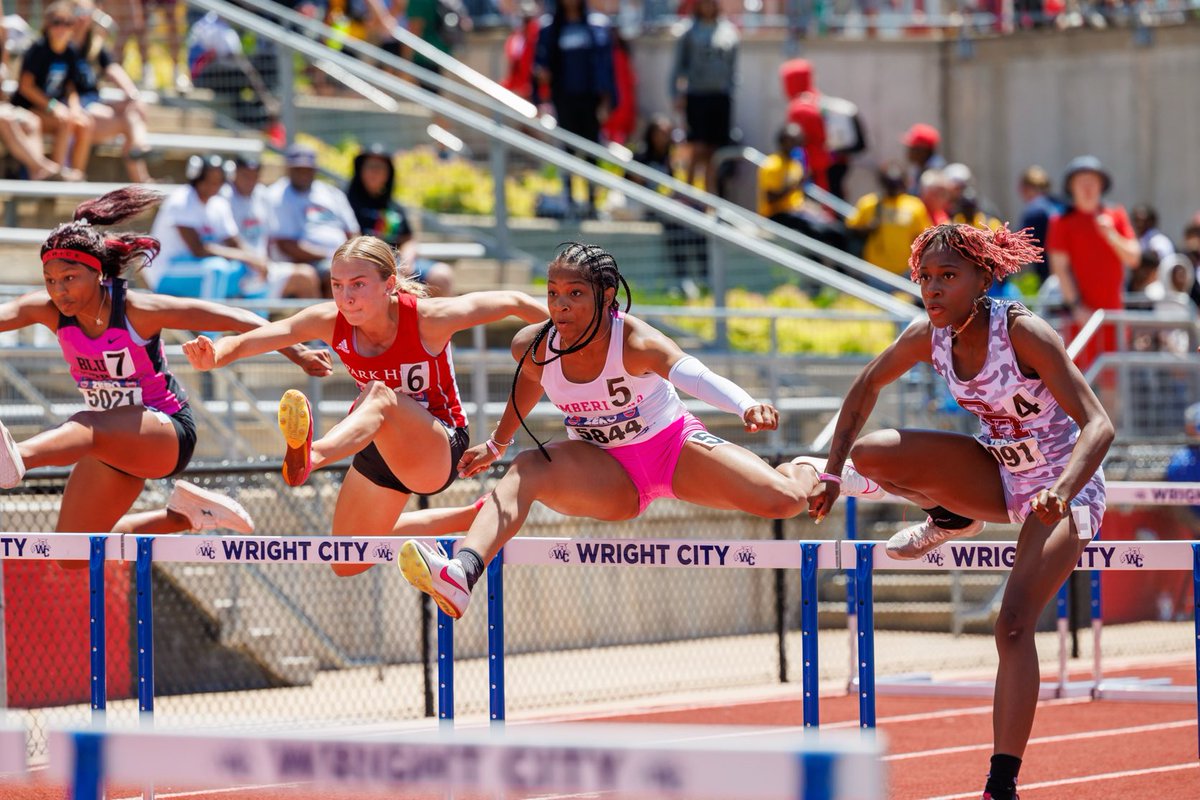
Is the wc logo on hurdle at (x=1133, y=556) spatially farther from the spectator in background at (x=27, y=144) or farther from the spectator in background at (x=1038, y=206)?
the spectator in background at (x=27, y=144)

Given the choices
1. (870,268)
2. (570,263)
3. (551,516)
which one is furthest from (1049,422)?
(870,268)

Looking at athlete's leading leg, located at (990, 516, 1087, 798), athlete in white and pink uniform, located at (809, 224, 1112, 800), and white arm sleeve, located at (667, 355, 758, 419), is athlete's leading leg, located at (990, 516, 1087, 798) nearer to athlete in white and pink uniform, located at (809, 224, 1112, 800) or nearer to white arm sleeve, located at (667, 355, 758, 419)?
athlete in white and pink uniform, located at (809, 224, 1112, 800)

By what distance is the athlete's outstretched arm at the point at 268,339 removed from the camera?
24.4ft

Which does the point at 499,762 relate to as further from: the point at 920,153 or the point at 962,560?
the point at 920,153

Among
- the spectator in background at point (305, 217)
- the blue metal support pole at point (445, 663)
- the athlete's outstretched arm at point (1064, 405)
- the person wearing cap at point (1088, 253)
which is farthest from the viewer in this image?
the person wearing cap at point (1088, 253)

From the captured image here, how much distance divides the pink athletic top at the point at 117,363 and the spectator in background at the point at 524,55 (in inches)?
403

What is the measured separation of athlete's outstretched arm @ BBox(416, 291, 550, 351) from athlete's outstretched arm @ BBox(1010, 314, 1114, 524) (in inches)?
82.0

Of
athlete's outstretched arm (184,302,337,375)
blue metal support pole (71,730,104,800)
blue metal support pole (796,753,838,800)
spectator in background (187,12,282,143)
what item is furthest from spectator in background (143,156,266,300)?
blue metal support pole (796,753,838,800)

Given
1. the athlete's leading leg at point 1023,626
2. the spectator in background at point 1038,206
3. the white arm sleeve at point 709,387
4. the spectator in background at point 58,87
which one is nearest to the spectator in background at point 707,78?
the spectator in background at point 1038,206

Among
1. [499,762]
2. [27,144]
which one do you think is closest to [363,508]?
[499,762]

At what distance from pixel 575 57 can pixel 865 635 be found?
11.3 meters

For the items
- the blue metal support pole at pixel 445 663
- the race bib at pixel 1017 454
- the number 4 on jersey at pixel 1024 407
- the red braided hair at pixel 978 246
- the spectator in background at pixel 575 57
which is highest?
the spectator in background at pixel 575 57

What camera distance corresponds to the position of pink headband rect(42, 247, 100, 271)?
7.74m

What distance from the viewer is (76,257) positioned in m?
7.74
